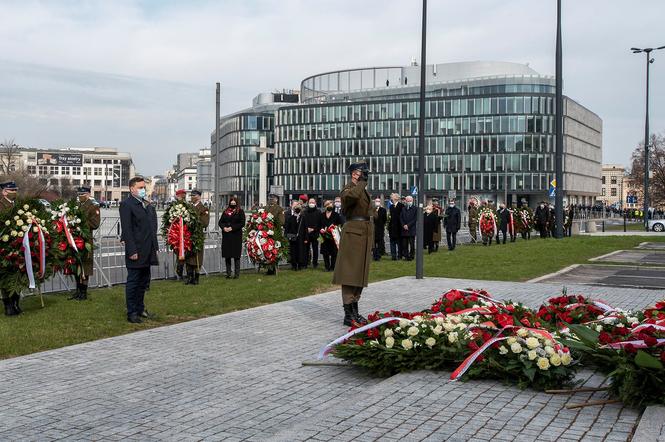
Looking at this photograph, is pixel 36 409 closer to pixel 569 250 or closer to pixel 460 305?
pixel 460 305

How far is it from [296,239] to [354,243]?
951 cm

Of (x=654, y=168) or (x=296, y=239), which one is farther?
(x=654, y=168)

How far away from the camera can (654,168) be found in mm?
69500

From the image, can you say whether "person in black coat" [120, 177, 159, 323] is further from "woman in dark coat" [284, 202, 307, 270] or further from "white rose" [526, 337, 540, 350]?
"woman in dark coat" [284, 202, 307, 270]

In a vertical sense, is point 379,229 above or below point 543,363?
above

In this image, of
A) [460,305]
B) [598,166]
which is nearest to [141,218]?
[460,305]

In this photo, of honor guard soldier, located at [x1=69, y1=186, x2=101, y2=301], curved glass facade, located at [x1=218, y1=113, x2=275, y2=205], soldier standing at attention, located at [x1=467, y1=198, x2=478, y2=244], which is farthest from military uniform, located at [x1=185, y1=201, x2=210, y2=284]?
curved glass facade, located at [x1=218, y1=113, x2=275, y2=205]

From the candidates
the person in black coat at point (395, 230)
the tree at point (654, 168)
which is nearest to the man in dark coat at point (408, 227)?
the person in black coat at point (395, 230)

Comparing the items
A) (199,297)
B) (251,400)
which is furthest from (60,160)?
(251,400)

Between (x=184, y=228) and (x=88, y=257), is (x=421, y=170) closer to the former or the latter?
(x=184, y=228)

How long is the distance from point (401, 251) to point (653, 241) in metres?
15.8

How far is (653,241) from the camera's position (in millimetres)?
33344

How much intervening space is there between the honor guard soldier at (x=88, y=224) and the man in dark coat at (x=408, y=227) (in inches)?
434

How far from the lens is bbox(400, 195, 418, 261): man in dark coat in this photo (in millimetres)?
22391
